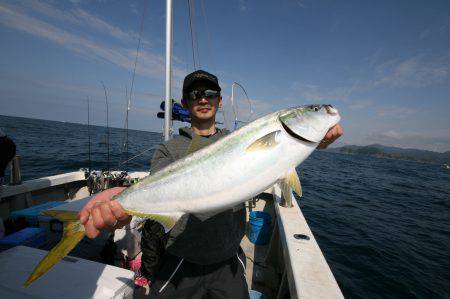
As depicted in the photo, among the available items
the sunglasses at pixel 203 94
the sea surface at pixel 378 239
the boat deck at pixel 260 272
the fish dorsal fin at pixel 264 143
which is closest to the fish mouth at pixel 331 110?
the fish dorsal fin at pixel 264 143

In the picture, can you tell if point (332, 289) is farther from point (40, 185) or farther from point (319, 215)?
point (319, 215)

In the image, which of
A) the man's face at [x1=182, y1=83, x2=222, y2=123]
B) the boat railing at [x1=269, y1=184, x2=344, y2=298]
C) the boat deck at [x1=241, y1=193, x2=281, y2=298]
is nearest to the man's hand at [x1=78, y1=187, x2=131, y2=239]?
the man's face at [x1=182, y1=83, x2=222, y2=123]

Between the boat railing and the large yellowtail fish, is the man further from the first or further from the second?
the boat railing

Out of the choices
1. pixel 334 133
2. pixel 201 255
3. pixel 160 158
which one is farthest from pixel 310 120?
pixel 201 255

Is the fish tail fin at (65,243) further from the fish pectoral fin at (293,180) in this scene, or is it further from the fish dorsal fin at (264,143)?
the fish pectoral fin at (293,180)

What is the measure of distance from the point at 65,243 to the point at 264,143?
7.40ft

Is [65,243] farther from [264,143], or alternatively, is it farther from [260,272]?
[260,272]

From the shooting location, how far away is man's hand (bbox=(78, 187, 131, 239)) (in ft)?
8.27

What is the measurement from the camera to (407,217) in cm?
1705

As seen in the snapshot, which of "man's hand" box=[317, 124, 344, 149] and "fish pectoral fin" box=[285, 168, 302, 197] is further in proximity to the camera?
"man's hand" box=[317, 124, 344, 149]

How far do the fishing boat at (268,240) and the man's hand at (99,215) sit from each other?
2.10 ft

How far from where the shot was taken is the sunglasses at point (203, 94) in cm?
355

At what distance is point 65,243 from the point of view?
2.42 metres

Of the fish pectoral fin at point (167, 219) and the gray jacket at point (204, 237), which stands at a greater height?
the fish pectoral fin at point (167, 219)
